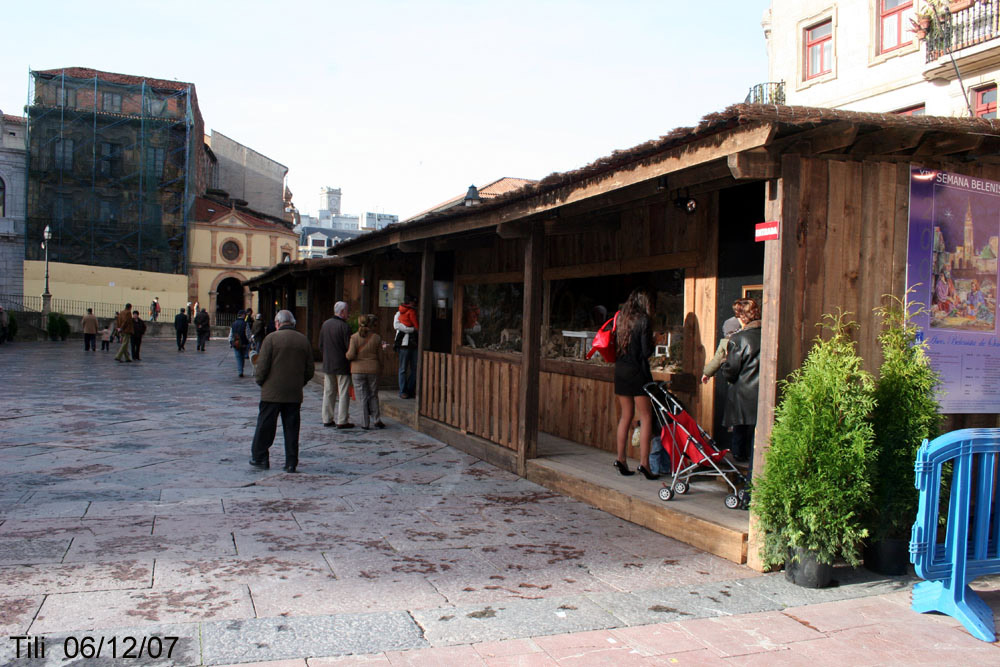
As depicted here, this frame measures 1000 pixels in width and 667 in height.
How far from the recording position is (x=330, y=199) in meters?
130

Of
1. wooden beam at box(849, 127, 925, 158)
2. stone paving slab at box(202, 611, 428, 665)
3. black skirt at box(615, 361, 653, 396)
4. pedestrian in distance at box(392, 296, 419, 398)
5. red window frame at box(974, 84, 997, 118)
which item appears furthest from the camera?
red window frame at box(974, 84, 997, 118)

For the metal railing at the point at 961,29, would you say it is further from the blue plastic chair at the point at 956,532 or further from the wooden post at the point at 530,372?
the blue plastic chair at the point at 956,532

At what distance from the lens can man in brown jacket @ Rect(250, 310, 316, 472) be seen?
317 inches

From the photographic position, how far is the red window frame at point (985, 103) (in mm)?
17219

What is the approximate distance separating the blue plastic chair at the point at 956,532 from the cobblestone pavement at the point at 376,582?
143 mm

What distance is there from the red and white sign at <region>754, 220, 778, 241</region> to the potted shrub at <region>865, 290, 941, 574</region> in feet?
3.06

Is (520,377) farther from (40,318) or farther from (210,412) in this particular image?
(40,318)

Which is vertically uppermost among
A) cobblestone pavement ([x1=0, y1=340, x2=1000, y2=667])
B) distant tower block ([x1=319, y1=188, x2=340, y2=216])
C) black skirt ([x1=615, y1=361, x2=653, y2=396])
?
distant tower block ([x1=319, y1=188, x2=340, y2=216])

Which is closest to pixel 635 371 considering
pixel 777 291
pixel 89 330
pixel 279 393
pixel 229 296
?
pixel 777 291

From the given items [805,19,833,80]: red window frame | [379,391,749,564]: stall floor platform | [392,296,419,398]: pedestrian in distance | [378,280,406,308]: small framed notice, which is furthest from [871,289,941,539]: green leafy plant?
[805,19,833,80]: red window frame

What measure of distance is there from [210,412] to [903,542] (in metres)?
10.1

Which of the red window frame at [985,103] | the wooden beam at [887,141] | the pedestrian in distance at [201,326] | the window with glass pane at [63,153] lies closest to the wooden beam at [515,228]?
the wooden beam at [887,141]

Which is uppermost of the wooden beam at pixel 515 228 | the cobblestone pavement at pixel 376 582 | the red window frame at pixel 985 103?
the red window frame at pixel 985 103

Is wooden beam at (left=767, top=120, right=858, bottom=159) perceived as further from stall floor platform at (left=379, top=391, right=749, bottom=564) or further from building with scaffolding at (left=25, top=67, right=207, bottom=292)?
building with scaffolding at (left=25, top=67, right=207, bottom=292)
